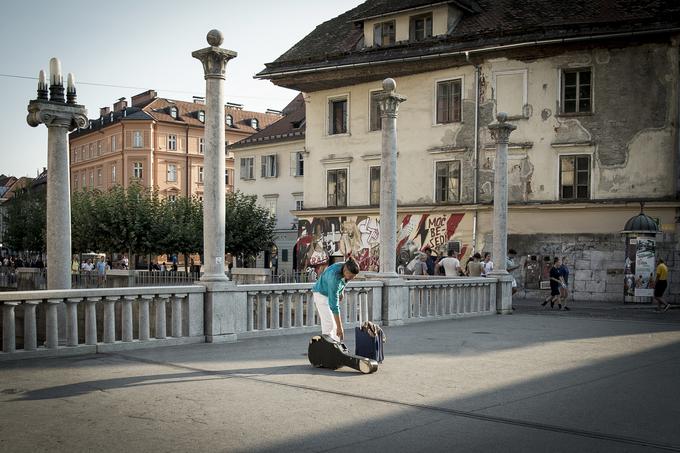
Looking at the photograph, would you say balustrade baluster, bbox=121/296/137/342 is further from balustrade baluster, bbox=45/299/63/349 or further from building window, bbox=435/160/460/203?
building window, bbox=435/160/460/203

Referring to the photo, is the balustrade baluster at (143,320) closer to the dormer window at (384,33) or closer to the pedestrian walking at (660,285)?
the pedestrian walking at (660,285)

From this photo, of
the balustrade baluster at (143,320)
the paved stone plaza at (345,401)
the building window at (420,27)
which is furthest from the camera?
the building window at (420,27)

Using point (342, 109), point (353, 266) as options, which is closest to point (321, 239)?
point (342, 109)

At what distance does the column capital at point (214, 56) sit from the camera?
13.3 meters

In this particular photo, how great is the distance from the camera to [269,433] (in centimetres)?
661

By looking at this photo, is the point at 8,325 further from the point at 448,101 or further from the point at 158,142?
the point at 158,142

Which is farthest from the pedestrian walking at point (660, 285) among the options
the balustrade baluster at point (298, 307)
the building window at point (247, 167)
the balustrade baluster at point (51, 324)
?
the building window at point (247, 167)

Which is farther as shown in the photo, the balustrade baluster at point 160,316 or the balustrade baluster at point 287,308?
the balustrade baluster at point 287,308

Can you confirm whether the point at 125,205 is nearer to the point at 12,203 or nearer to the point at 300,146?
the point at 300,146

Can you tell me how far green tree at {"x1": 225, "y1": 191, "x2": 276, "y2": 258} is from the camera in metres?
45.8

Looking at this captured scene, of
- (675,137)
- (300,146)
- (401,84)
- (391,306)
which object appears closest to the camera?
(391,306)

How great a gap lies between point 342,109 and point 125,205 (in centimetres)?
1559

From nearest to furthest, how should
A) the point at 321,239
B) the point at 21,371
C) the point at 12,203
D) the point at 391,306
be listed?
the point at 21,371, the point at 391,306, the point at 321,239, the point at 12,203

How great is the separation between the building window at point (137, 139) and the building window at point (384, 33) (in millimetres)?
45715
